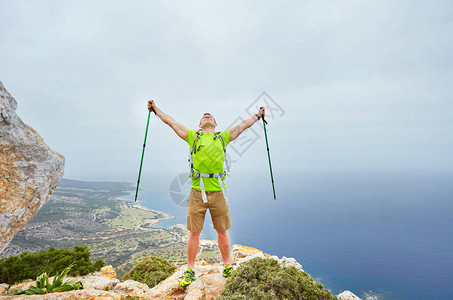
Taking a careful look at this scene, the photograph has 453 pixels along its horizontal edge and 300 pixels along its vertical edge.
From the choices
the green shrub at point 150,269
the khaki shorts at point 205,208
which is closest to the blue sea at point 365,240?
the green shrub at point 150,269

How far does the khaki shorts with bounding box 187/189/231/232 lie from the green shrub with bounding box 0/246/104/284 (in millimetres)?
6408

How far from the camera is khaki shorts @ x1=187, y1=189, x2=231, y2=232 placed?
418cm

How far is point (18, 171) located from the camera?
3582mm

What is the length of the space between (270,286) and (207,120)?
140 inches

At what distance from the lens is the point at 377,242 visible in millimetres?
100875

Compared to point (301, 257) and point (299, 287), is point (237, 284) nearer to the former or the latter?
point (299, 287)

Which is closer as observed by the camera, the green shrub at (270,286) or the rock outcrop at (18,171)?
the rock outcrop at (18,171)

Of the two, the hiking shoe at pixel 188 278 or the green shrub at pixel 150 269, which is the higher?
the hiking shoe at pixel 188 278

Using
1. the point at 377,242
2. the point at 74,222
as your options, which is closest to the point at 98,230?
the point at 74,222

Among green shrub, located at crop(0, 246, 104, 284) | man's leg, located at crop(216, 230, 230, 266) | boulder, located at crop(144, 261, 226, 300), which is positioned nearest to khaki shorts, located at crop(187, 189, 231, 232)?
man's leg, located at crop(216, 230, 230, 266)

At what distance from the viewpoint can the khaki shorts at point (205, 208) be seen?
13.7 ft

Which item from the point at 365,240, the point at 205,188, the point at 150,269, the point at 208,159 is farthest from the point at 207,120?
the point at 365,240

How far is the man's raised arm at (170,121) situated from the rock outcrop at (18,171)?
85.8 inches

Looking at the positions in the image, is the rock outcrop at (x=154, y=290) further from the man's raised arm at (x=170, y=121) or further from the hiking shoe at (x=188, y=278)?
the man's raised arm at (x=170, y=121)
